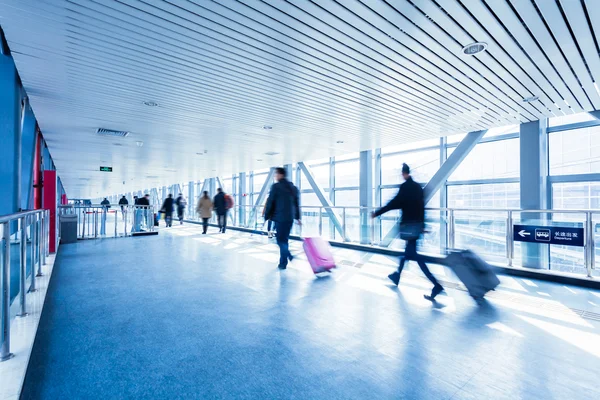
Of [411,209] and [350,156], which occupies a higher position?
[350,156]

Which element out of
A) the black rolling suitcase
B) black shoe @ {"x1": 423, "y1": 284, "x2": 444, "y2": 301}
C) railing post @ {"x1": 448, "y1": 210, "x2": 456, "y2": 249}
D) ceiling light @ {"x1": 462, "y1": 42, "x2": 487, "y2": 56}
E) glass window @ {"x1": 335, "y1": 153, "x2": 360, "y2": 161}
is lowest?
black shoe @ {"x1": 423, "y1": 284, "x2": 444, "y2": 301}

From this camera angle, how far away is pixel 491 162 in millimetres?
9039

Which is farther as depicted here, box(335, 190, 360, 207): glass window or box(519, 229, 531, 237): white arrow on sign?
box(335, 190, 360, 207): glass window

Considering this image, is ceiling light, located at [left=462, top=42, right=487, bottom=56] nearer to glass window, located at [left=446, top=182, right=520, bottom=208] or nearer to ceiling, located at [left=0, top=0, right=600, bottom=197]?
ceiling, located at [left=0, top=0, right=600, bottom=197]

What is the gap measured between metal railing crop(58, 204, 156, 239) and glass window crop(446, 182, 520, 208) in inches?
414

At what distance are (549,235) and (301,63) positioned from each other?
4639 millimetres

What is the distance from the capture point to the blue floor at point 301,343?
6.42 ft

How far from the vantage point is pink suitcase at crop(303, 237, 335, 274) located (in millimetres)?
4949

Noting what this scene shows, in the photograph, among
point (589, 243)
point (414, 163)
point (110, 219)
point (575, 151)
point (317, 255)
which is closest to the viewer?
point (589, 243)

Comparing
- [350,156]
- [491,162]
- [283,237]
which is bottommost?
[283,237]

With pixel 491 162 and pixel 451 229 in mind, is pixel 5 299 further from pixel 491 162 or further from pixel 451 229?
pixel 491 162

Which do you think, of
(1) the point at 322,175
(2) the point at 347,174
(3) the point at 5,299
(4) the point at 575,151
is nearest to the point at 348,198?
(2) the point at 347,174

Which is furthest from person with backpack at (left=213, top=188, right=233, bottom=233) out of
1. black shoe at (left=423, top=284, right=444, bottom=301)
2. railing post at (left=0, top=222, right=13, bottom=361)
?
railing post at (left=0, top=222, right=13, bottom=361)

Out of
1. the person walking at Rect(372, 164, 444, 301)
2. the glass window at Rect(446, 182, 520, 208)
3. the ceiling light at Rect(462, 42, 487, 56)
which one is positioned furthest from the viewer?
the glass window at Rect(446, 182, 520, 208)
